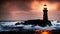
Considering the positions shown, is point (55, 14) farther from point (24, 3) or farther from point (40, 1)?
point (24, 3)

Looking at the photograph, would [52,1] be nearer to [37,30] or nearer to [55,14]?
[55,14]

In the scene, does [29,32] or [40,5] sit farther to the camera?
[40,5]

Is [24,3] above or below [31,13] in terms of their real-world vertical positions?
above

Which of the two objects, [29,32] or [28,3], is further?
[28,3]

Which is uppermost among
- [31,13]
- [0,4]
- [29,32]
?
[0,4]

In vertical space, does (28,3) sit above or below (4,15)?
above

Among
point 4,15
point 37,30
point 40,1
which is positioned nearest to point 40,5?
point 40,1

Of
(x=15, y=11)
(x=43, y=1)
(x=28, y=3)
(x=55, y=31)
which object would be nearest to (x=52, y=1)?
(x=43, y=1)
